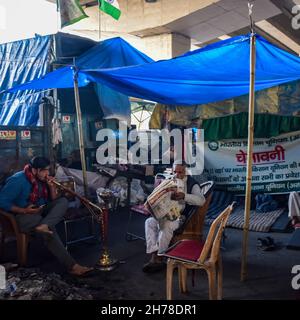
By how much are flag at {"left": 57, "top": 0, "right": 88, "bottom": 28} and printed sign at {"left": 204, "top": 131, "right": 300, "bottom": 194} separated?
387 cm

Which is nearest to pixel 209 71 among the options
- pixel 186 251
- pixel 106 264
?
pixel 186 251

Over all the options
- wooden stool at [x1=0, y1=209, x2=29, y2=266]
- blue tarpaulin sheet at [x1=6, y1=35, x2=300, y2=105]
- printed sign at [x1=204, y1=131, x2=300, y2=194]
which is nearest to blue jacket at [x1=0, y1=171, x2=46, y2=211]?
wooden stool at [x1=0, y1=209, x2=29, y2=266]

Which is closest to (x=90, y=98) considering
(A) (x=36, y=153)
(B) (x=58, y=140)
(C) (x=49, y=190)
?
(B) (x=58, y=140)

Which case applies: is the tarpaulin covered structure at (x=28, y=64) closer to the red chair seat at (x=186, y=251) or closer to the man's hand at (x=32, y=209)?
the man's hand at (x=32, y=209)

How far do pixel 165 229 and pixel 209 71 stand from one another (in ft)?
7.35

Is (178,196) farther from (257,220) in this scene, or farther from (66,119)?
(66,119)

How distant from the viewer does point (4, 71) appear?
877cm

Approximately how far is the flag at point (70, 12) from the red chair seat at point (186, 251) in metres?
5.03

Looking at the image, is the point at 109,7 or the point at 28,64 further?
the point at 28,64

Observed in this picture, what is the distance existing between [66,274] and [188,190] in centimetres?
183

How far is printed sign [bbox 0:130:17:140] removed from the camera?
6.38 m

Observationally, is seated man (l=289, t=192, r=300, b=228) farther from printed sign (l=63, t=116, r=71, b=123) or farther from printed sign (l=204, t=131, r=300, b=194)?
printed sign (l=63, t=116, r=71, b=123)

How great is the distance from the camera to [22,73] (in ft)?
28.0
